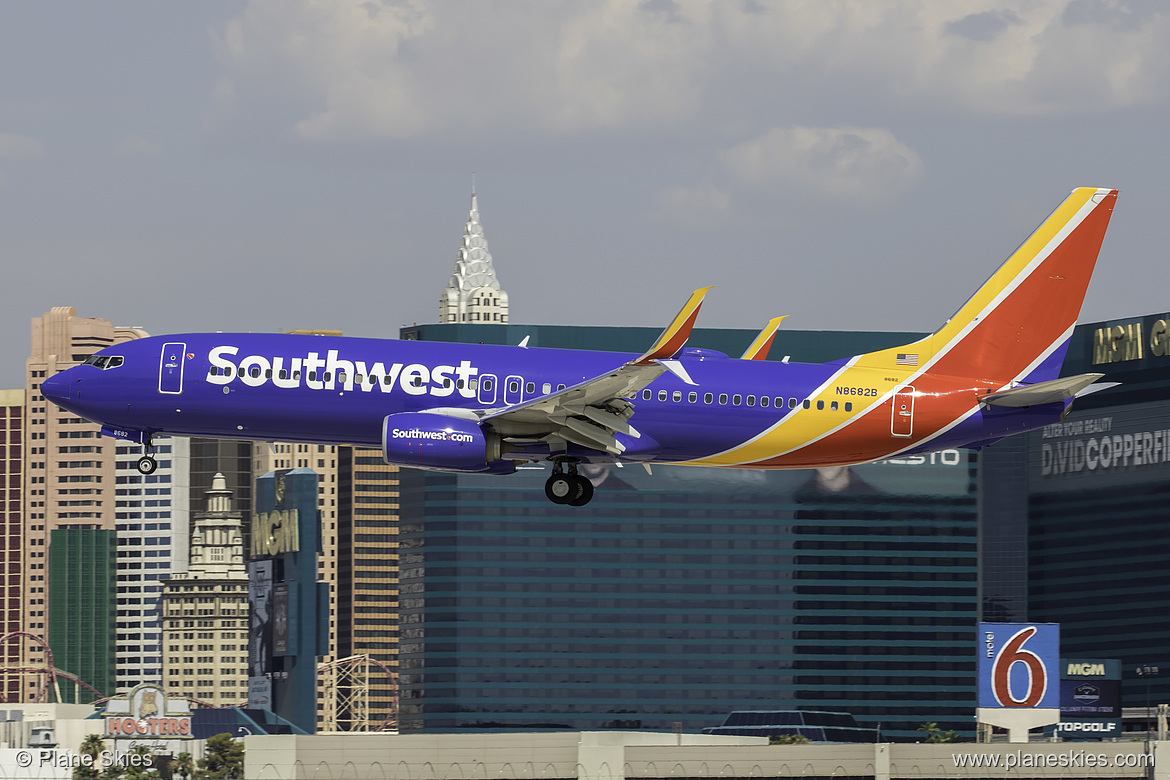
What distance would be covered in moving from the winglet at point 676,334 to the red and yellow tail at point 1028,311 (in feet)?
32.5

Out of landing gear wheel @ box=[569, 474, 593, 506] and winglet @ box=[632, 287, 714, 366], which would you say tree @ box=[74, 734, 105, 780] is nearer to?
landing gear wheel @ box=[569, 474, 593, 506]

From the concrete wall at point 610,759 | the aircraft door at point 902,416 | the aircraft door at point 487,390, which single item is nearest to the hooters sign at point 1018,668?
the concrete wall at point 610,759

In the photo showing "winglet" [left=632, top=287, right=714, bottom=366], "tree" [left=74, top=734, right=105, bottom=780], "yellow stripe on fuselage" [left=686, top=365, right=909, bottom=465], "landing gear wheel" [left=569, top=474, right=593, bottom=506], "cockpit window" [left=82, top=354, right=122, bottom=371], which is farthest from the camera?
"tree" [left=74, top=734, right=105, bottom=780]

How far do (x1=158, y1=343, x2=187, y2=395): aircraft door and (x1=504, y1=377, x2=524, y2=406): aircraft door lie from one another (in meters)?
10.4

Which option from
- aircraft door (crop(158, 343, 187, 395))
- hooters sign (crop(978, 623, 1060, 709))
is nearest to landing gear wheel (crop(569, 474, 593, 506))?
aircraft door (crop(158, 343, 187, 395))

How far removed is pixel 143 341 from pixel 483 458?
12430mm

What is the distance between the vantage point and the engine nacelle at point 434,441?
5578 cm

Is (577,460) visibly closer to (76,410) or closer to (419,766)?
(76,410)

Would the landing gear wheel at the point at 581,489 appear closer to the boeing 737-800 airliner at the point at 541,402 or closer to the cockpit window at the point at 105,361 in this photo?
the boeing 737-800 airliner at the point at 541,402

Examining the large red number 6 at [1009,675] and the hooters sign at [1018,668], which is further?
the large red number 6 at [1009,675]

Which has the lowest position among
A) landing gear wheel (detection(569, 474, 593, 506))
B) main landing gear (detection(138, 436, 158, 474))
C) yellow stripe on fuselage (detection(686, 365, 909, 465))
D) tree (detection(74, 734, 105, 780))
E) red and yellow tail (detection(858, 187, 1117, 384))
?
tree (detection(74, 734, 105, 780))

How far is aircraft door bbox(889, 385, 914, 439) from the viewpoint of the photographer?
59.2 metres

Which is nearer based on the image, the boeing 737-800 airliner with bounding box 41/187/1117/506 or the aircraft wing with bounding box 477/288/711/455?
the aircraft wing with bounding box 477/288/711/455

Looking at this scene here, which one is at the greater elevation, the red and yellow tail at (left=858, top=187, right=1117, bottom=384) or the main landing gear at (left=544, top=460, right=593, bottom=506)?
the red and yellow tail at (left=858, top=187, right=1117, bottom=384)
